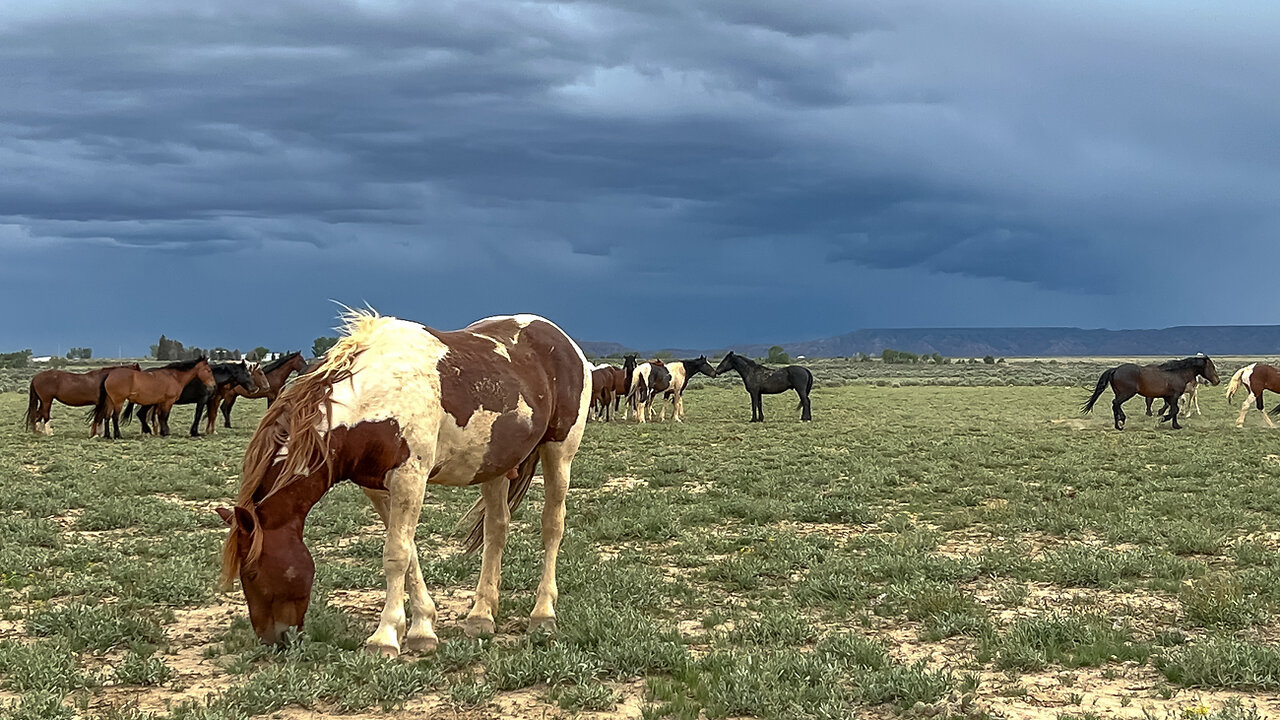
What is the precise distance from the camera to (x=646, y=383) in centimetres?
3100

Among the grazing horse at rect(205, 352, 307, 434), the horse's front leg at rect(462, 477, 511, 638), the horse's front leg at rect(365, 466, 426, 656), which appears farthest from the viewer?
the grazing horse at rect(205, 352, 307, 434)

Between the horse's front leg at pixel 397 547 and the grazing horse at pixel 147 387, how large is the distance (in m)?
19.3

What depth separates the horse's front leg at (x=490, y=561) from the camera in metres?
6.82

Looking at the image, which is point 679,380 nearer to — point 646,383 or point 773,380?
point 646,383

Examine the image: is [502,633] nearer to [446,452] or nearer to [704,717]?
[446,452]

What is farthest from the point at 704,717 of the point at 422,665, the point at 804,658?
the point at 422,665

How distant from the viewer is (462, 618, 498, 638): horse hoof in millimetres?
6715

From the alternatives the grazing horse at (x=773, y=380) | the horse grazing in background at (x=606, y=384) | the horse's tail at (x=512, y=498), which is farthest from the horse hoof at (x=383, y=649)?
the grazing horse at (x=773, y=380)

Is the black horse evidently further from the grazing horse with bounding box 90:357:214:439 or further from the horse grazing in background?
the horse grazing in background

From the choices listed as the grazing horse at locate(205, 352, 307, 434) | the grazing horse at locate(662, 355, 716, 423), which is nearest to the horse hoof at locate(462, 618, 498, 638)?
the grazing horse at locate(205, 352, 307, 434)

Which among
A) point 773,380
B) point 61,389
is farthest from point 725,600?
point 773,380

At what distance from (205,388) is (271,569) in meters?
21.4

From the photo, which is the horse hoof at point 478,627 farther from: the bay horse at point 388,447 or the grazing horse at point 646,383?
the grazing horse at point 646,383

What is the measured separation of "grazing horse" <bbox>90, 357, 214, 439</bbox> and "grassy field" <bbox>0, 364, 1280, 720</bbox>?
6545 mm
